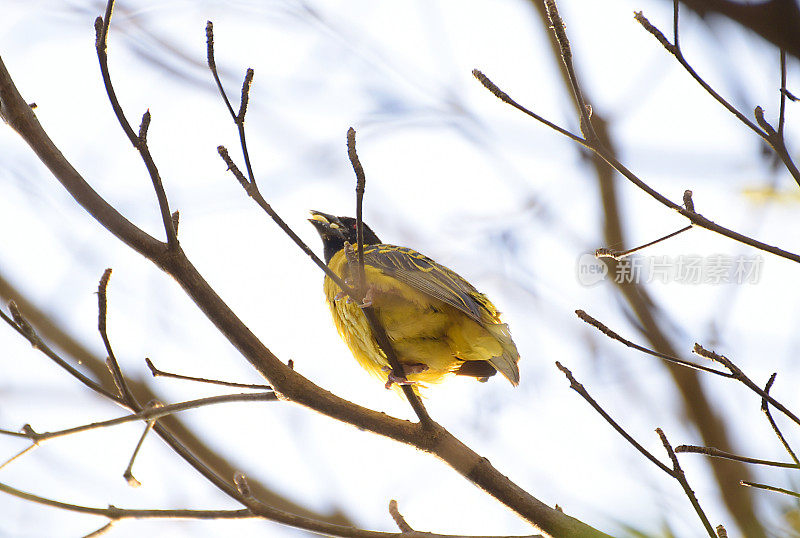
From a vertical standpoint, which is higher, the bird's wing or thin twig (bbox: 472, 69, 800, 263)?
the bird's wing

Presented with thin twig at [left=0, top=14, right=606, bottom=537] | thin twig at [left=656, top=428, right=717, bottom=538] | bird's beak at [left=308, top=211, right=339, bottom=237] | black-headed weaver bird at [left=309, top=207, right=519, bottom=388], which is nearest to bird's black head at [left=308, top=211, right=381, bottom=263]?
bird's beak at [left=308, top=211, right=339, bottom=237]

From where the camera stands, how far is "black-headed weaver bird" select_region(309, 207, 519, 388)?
344 cm

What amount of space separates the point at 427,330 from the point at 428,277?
0.29 metres

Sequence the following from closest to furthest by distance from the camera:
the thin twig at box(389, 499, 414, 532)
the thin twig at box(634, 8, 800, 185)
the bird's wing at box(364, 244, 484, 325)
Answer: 1. the thin twig at box(634, 8, 800, 185)
2. the thin twig at box(389, 499, 414, 532)
3. the bird's wing at box(364, 244, 484, 325)

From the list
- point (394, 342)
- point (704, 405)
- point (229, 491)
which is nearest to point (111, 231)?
point (229, 491)

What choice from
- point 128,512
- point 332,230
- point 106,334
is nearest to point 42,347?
point 106,334

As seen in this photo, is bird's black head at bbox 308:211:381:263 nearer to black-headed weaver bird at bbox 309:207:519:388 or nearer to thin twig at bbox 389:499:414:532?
black-headed weaver bird at bbox 309:207:519:388

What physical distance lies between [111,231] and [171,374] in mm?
551

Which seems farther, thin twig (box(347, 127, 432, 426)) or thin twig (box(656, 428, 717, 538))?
thin twig (box(347, 127, 432, 426))

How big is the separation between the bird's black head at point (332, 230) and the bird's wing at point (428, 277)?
0.65 metres

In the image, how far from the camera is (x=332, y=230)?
16.1ft

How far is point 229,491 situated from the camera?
7.52 ft

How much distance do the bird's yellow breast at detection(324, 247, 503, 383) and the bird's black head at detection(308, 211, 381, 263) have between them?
1.30m

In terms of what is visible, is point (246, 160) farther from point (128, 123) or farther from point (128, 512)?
point (128, 512)
